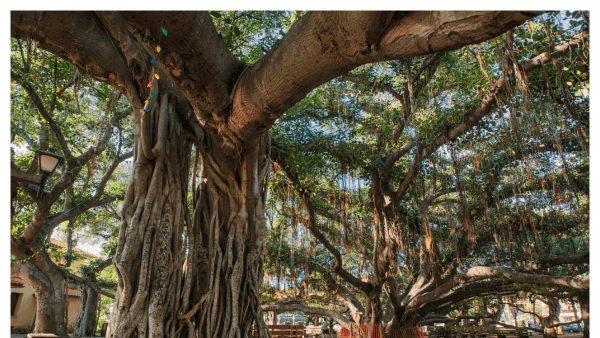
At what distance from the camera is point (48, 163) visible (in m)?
2.83

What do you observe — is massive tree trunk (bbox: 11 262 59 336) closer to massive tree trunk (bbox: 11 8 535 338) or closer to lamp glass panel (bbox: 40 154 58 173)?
lamp glass panel (bbox: 40 154 58 173)

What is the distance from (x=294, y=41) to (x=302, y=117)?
12.5 ft

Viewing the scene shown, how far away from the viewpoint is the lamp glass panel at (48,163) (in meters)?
2.80

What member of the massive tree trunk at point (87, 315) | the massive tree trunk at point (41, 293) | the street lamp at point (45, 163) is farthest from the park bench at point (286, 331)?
the street lamp at point (45, 163)

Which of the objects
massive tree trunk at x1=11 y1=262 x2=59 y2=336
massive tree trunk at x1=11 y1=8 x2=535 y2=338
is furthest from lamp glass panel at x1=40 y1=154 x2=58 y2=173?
massive tree trunk at x1=11 y1=262 x2=59 y2=336

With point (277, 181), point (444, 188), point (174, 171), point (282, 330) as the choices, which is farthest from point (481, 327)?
point (174, 171)

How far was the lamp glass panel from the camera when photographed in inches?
110

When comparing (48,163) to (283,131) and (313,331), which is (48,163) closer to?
(283,131)

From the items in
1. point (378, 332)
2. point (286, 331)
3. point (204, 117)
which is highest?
point (204, 117)

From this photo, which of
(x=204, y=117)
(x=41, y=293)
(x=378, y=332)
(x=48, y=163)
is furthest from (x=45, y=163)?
(x=378, y=332)

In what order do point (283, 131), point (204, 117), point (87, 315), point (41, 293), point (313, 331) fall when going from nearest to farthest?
point (204, 117), point (283, 131), point (41, 293), point (87, 315), point (313, 331)

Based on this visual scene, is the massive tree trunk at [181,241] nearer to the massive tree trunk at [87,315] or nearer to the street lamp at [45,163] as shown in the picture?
the street lamp at [45,163]

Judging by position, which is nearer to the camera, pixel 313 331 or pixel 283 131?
pixel 283 131

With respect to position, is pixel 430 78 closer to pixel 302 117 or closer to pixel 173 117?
pixel 302 117
